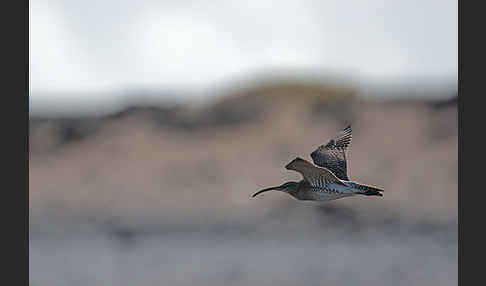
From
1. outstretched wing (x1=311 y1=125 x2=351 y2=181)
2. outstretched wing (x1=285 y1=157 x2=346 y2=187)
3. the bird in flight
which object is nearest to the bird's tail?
the bird in flight

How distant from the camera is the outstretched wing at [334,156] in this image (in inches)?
488

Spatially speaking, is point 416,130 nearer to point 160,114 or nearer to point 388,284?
point 160,114

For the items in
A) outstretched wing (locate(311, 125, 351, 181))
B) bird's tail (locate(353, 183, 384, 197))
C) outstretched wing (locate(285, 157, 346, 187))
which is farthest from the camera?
outstretched wing (locate(311, 125, 351, 181))

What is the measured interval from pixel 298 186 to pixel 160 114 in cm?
1752

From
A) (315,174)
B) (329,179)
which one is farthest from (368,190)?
(315,174)

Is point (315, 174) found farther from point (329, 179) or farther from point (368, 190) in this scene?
point (368, 190)

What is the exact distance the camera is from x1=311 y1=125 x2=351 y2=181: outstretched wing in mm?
12398

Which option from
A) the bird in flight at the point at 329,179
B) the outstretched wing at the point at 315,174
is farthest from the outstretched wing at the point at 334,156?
the outstretched wing at the point at 315,174

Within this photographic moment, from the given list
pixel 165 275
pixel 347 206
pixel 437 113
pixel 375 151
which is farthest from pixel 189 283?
pixel 437 113

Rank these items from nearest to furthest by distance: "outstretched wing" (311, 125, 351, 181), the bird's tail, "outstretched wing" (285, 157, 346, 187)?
"outstretched wing" (285, 157, 346, 187) < the bird's tail < "outstretched wing" (311, 125, 351, 181)

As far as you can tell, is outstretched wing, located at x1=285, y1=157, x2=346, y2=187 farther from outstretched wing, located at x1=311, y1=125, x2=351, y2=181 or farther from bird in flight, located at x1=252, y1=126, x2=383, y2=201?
outstretched wing, located at x1=311, y1=125, x2=351, y2=181

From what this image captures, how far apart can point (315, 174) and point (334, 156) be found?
0.70 meters

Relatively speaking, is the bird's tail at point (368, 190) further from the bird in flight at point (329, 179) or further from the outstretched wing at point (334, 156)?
the outstretched wing at point (334, 156)

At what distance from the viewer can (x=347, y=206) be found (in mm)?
25469
